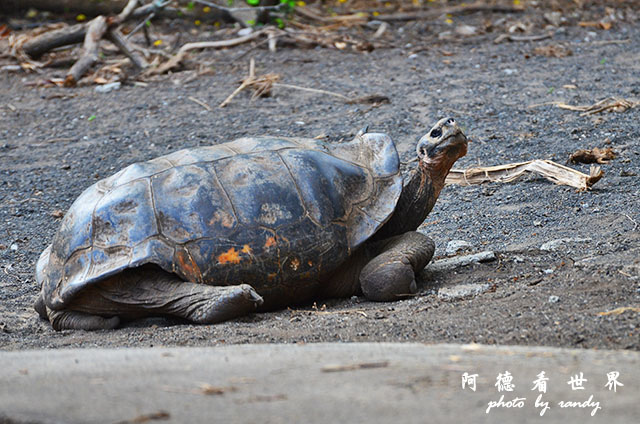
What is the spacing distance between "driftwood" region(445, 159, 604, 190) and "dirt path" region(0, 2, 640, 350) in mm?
87

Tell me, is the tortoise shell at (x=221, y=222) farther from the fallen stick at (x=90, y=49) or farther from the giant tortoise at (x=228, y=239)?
the fallen stick at (x=90, y=49)

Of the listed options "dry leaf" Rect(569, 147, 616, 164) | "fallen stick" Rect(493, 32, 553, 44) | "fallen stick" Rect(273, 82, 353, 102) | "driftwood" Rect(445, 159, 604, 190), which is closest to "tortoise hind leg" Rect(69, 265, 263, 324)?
"driftwood" Rect(445, 159, 604, 190)

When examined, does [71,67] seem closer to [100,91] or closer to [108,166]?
[100,91]

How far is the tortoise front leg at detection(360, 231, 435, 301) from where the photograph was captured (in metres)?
4.18

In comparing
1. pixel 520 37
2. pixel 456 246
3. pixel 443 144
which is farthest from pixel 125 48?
pixel 443 144

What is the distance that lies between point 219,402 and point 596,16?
1080 centimetres

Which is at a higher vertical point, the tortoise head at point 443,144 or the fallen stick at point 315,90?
the tortoise head at point 443,144

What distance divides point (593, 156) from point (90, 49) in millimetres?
6086

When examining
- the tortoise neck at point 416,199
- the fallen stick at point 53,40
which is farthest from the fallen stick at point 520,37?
the tortoise neck at point 416,199

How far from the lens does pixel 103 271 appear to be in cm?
398

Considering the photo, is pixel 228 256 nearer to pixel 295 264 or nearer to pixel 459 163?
pixel 295 264

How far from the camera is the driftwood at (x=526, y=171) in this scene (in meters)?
5.53

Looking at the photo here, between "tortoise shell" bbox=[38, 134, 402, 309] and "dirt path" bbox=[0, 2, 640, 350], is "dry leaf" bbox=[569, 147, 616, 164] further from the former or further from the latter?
"tortoise shell" bbox=[38, 134, 402, 309]

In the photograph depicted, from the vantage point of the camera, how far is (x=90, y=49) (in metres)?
9.55
